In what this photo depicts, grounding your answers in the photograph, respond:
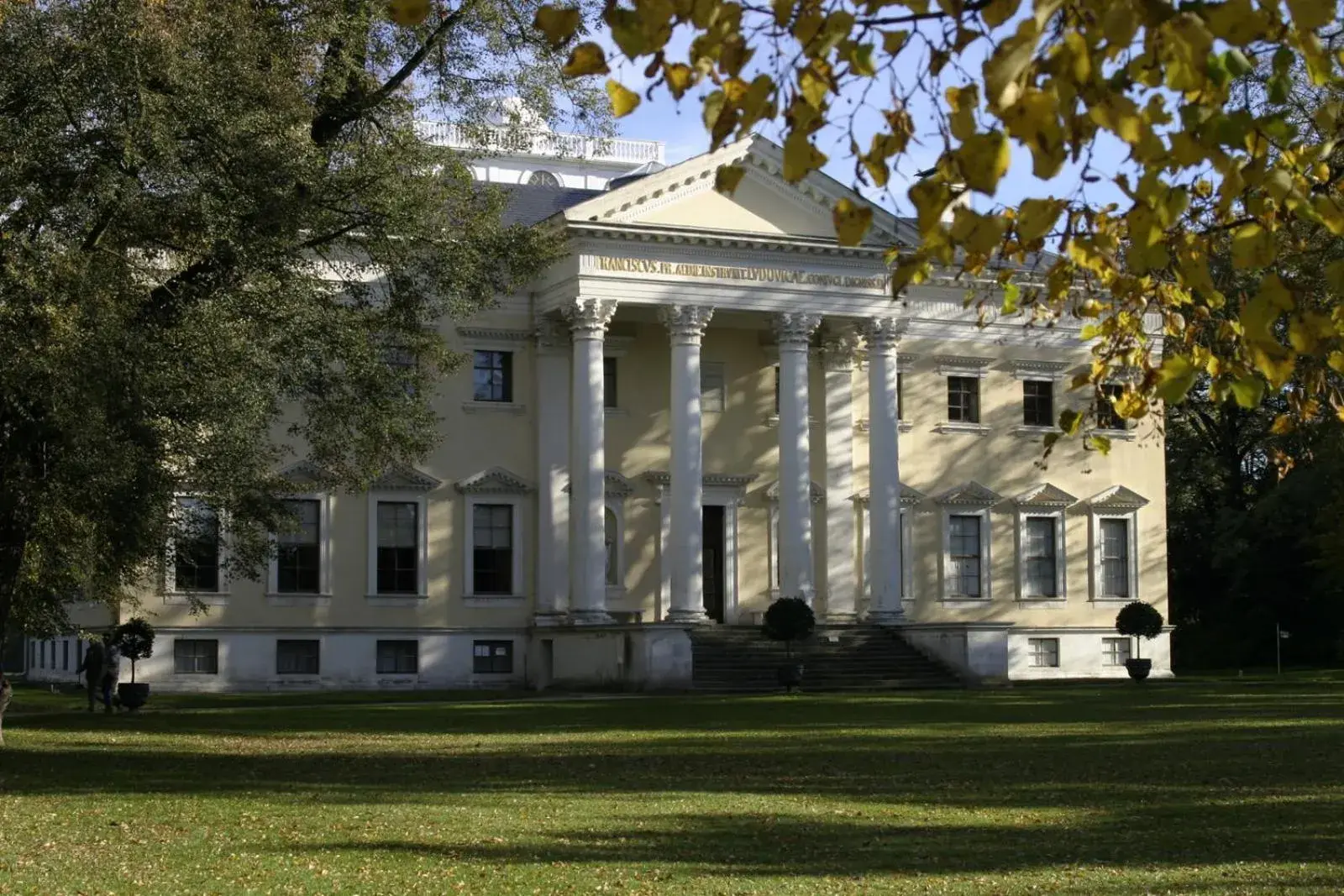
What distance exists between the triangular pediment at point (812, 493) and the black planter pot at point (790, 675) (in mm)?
8115

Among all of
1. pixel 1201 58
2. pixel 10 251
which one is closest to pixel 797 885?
pixel 1201 58

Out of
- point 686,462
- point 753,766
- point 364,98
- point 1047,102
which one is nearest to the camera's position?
point 1047,102

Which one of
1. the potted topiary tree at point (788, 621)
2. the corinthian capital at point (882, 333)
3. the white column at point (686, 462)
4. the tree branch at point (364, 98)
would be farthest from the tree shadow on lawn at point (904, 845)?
the corinthian capital at point (882, 333)

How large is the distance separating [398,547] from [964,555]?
14.3 m

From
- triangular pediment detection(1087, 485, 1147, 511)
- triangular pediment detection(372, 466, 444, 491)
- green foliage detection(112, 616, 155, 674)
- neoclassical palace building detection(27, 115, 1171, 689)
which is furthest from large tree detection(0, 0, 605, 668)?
triangular pediment detection(1087, 485, 1147, 511)

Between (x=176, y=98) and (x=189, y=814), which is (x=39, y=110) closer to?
(x=176, y=98)

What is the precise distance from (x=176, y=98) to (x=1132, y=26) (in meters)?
16.5

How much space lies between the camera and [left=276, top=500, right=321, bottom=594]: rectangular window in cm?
4228

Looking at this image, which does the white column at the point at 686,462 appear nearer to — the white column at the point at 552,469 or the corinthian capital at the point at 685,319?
the corinthian capital at the point at 685,319

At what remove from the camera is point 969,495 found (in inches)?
1898

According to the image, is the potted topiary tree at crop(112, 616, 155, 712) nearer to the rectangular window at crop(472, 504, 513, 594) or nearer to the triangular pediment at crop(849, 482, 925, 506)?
the rectangular window at crop(472, 504, 513, 594)

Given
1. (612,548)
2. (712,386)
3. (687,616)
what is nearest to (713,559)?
(612,548)

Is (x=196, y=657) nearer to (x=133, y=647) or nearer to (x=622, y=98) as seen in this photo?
(x=133, y=647)

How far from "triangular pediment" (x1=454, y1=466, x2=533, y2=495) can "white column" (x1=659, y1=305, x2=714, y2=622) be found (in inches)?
152
